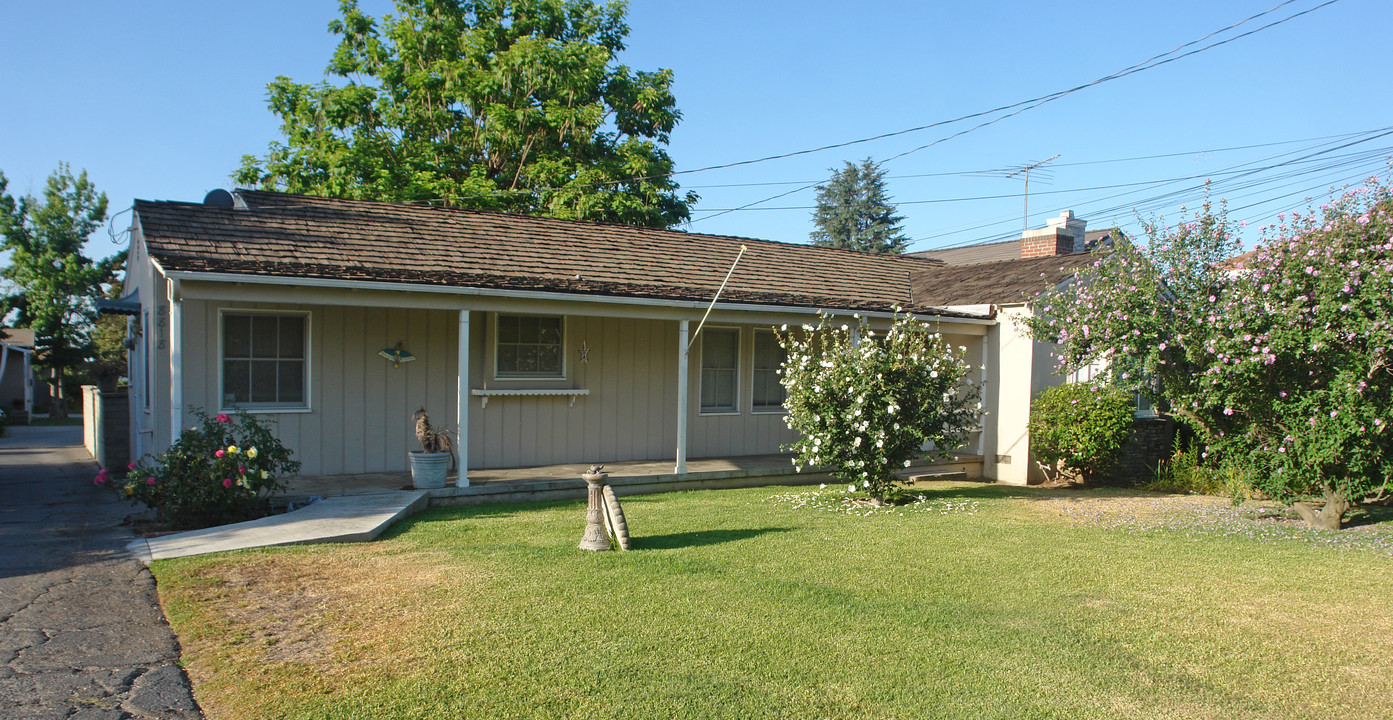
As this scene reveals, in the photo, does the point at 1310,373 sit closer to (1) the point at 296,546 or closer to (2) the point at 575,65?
(1) the point at 296,546

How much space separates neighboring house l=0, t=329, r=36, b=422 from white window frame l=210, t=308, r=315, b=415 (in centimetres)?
2681

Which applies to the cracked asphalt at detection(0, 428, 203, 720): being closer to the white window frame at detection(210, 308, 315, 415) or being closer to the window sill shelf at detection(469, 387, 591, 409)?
the white window frame at detection(210, 308, 315, 415)

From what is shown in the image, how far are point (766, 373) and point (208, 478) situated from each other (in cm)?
764

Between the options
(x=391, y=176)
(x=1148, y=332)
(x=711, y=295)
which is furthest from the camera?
(x=391, y=176)

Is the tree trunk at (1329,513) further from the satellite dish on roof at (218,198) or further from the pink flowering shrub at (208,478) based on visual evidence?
the satellite dish on roof at (218,198)

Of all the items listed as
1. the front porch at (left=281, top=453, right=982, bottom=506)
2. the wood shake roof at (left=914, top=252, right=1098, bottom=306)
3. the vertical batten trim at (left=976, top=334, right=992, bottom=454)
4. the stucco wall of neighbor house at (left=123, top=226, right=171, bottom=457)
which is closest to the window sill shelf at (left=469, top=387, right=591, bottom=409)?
the front porch at (left=281, top=453, right=982, bottom=506)

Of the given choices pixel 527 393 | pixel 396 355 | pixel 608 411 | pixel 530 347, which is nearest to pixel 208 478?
pixel 396 355

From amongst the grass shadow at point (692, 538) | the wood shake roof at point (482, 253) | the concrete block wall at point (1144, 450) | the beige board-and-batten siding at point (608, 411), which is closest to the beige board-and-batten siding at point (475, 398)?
the beige board-and-batten siding at point (608, 411)

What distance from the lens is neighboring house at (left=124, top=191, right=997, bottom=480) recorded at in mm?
9266

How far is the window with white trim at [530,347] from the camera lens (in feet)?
36.2

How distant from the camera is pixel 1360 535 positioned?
8.14m

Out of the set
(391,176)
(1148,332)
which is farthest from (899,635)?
(391,176)

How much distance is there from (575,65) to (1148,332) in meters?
16.1

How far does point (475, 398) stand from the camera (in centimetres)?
1084
